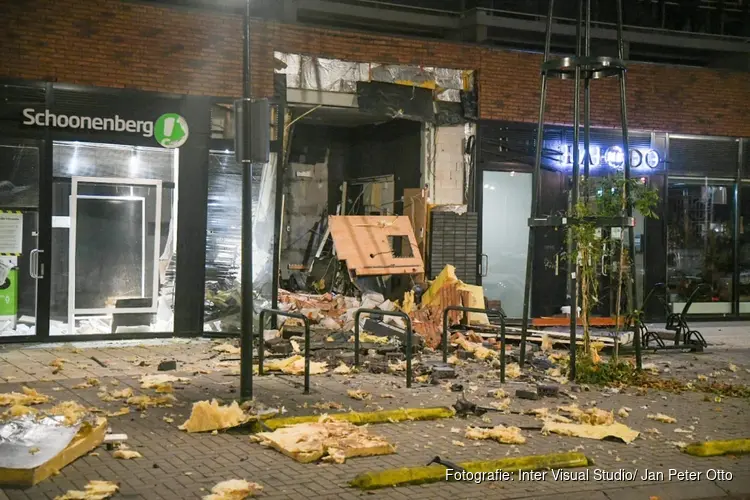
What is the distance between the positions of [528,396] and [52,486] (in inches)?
229

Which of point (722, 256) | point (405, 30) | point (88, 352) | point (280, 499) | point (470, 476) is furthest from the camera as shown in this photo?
point (405, 30)

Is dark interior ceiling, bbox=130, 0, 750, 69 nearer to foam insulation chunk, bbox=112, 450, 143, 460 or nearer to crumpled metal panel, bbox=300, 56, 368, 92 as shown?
crumpled metal panel, bbox=300, 56, 368, 92

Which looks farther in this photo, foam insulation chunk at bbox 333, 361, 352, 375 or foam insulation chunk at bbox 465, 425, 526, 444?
foam insulation chunk at bbox 333, 361, 352, 375

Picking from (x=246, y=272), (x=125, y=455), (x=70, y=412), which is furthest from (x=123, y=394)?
(x=125, y=455)

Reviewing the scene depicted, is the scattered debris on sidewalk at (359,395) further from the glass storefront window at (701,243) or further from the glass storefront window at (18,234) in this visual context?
the glass storefront window at (701,243)

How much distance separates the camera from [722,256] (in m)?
20.0

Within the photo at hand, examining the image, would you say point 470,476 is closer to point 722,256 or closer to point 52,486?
point 52,486

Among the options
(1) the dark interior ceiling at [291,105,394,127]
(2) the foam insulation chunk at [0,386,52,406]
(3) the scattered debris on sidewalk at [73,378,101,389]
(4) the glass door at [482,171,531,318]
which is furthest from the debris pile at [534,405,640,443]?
(4) the glass door at [482,171,531,318]

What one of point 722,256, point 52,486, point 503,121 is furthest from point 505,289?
point 52,486

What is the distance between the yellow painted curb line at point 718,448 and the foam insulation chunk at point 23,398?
6.75 metres

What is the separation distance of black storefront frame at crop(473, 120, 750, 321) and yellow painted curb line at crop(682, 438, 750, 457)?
9.75 metres

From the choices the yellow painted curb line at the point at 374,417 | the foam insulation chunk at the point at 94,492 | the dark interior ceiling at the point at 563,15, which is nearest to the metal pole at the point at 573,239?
the yellow painted curb line at the point at 374,417

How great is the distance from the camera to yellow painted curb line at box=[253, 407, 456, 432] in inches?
340

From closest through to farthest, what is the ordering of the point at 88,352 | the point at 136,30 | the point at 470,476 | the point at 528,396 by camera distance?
the point at 470,476, the point at 528,396, the point at 88,352, the point at 136,30
